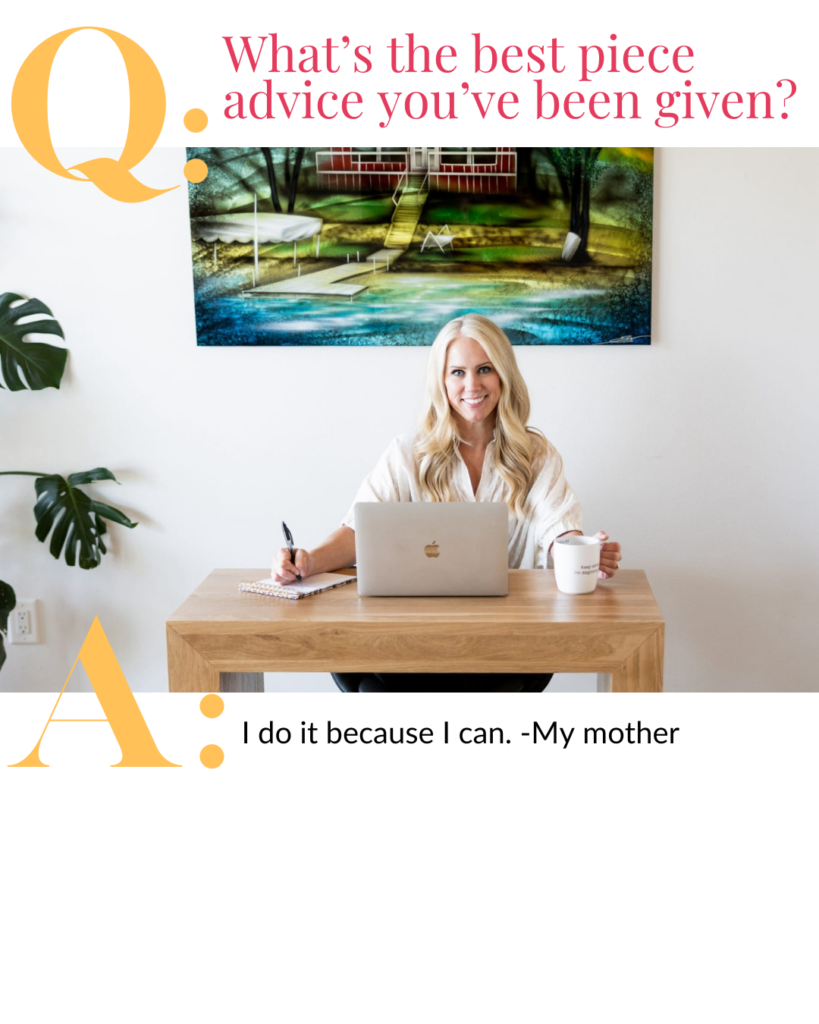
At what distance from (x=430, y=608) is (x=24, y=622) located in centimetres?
175

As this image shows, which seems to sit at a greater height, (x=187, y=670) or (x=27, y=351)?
(x=27, y=351)

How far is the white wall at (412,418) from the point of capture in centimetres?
282

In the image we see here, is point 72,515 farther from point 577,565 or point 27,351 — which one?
point 577,565

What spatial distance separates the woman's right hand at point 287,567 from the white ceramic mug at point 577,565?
52 cm

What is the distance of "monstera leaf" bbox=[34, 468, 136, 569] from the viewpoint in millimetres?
2887

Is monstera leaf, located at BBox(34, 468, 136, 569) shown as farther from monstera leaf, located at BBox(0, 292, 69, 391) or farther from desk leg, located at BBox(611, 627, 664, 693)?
desk leg, located at BBox(611, 627, 664, 693)

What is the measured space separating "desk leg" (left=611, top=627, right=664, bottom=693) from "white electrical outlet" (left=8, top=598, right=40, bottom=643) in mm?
2001

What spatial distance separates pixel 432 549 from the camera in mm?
1905

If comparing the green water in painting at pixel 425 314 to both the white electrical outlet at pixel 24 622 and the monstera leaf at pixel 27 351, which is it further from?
the white electrical outlet at pixel 24 622

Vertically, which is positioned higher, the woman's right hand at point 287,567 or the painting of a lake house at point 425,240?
the painting of a lake house at point 425,240

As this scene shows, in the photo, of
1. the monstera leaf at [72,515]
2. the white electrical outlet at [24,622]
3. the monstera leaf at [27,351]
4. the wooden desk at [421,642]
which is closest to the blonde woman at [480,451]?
the wooden desk at [421,642]
